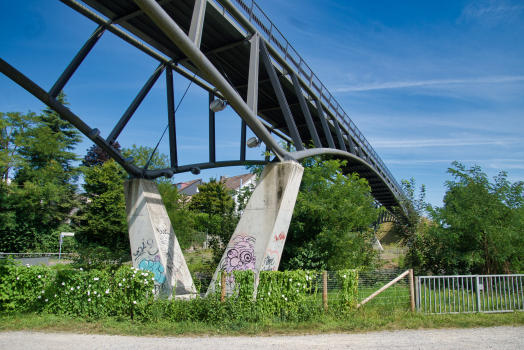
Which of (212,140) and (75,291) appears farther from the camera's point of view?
(212,140)

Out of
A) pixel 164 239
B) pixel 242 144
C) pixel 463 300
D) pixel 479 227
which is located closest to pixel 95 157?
pixel 242 144

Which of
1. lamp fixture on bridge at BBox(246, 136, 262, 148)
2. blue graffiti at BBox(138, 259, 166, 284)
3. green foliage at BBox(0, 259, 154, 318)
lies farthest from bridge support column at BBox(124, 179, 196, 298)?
lamp fixture on bridge at BBox(246, 136, 262, 148)

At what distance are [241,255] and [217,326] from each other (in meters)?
2.89

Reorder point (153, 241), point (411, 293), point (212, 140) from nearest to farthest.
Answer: point (411, 293), point (153, 241), point (212, 140)

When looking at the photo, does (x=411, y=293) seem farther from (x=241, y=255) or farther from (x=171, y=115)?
(x=171, y=115)

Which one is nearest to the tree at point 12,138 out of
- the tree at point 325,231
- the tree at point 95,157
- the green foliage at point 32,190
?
the green foliage at point 32,190

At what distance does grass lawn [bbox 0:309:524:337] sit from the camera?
271 inches

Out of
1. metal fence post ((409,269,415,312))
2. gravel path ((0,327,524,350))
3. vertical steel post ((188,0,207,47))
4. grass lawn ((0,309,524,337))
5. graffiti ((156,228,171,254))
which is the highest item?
vertical steel post ((188,0,207,47))

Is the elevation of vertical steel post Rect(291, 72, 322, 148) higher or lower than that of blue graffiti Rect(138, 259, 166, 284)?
higher

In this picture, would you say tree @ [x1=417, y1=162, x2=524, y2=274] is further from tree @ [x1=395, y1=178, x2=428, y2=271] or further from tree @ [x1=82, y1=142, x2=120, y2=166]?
tree @ [x1=82, y1=142, x2=120, y2=166]

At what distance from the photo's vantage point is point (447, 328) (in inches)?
308

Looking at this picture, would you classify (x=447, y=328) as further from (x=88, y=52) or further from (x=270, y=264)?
(x=88, y=52)

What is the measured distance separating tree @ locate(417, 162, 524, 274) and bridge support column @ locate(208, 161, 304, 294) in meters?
8.61

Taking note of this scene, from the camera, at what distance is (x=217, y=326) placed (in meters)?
7.13
